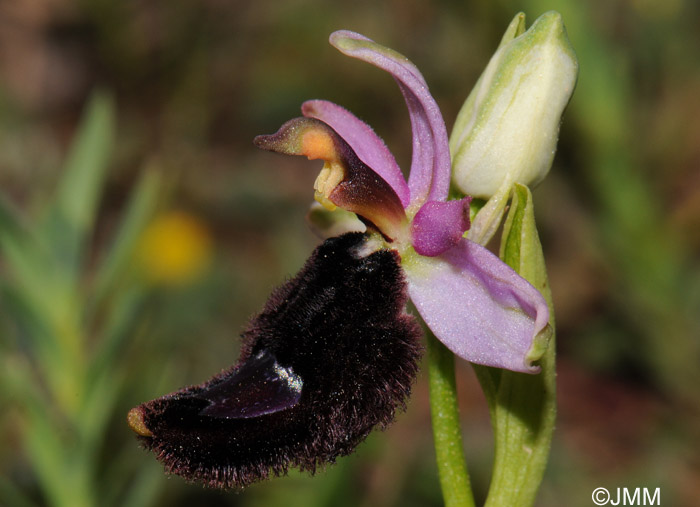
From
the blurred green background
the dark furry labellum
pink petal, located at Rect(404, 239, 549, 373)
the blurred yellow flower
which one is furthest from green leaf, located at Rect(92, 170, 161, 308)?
the blurred yellow flower

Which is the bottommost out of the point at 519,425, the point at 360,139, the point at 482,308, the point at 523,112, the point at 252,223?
the point at 252,223

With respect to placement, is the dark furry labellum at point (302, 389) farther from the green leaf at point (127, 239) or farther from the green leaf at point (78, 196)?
the green leaf at point (78, 196)

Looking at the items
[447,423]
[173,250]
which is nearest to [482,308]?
[447,423]

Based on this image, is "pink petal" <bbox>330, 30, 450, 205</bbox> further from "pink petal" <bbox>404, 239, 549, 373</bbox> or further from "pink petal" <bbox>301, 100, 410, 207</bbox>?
"pink petal" <bbox>404, 239, 549, 373</bbox>

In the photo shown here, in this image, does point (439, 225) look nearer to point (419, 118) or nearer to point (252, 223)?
point (419, 118)

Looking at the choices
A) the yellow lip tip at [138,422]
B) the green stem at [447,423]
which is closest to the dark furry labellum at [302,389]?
the yellow lip tip at [138,422]

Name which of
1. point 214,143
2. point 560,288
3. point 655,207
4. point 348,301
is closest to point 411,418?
point 560,288

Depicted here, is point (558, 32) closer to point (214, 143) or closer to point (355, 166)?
point (355, 166)
